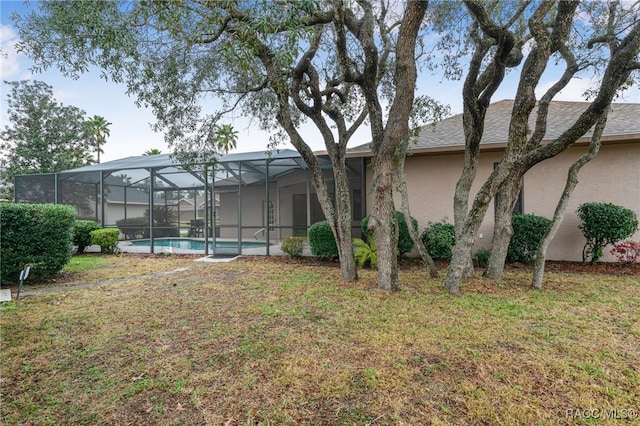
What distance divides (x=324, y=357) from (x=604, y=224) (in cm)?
800

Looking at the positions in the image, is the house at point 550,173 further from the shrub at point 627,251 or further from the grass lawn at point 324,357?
the grass lawn at point 324,357

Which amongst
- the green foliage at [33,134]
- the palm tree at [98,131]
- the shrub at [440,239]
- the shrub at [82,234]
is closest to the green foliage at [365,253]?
the shrub at [440,239]

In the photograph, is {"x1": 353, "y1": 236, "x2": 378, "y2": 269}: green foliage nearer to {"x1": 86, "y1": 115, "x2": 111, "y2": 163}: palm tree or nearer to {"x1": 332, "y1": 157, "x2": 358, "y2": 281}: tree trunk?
{"x1": 332, "y1": 157, "x2": 358, "y2": 281}: tree trunk

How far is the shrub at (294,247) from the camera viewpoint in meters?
9.55

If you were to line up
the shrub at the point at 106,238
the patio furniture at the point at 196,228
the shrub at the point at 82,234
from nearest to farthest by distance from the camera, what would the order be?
the shrub at the point at 106,238 → the shrub at the point at 82,234 → the patio furniture at the point at 196,228

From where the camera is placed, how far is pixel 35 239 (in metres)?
6.45

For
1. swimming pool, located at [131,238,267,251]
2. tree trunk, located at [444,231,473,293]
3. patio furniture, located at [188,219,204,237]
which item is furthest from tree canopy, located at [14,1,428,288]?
swimming pool, located at [131,238,267,251]

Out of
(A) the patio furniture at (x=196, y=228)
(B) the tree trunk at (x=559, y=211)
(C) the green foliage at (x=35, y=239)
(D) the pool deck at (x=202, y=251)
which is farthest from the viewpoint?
(A) the patio furniture at (x=196, y=228)

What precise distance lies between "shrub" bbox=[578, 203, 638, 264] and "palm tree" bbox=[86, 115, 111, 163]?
29.8 m

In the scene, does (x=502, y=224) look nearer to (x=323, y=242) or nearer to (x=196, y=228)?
(x=323, y=242)

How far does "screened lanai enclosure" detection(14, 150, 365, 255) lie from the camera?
35.0 ft

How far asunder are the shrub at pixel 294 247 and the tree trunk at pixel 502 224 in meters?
5.16

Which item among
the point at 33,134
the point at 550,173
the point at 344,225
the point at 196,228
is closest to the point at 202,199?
the point at 196,228

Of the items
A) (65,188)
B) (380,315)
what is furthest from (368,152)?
(65,188)
